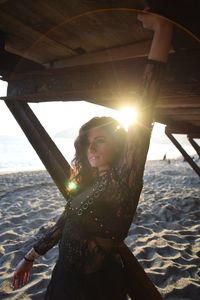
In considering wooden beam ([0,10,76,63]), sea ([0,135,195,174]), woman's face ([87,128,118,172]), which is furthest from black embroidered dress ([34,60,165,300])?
sea ([0,135,195,174])

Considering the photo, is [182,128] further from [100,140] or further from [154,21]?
[154,21]

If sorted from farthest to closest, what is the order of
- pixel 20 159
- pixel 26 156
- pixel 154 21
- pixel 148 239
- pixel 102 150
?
pixel 26 156
pixel 20 159
pixel 148 239
pixel 102 150
pixel 154 21

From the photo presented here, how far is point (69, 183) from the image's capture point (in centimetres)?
216

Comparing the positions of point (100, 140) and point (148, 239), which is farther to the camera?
point (148, 239)

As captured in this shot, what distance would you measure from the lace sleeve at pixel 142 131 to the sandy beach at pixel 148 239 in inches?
110

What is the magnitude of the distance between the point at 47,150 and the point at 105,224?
2.83ft

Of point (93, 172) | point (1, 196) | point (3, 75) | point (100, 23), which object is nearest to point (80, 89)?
point (100, 23)

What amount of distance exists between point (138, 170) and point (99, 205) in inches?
12.3

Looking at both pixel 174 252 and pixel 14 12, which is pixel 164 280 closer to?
pixel 174 252

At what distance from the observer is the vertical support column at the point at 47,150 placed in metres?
2.18

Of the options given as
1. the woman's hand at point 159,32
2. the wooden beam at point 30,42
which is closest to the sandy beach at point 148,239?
the wooden beam at point 30,42

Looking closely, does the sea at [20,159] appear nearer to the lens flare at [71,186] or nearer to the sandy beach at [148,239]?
the sandy beach at [148,239]

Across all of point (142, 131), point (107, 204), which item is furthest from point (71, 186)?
point (142, 131)

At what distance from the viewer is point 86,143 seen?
2.13 metres
